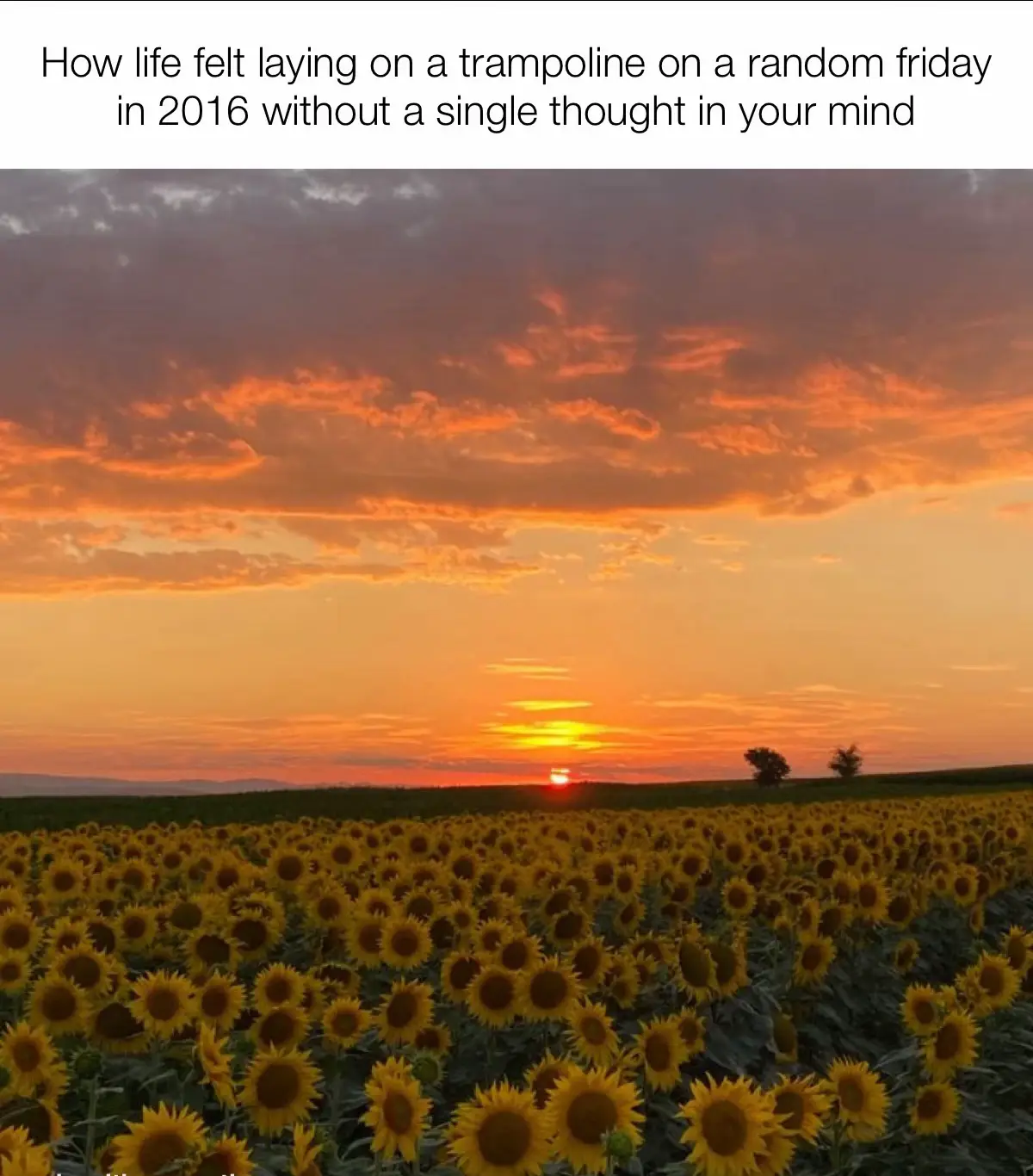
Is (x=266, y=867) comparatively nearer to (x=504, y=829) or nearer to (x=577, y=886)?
(x=577, y=886)

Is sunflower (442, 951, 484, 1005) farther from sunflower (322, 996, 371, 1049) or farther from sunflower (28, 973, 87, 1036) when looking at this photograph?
sunflower (28, 973, 87, 1036)

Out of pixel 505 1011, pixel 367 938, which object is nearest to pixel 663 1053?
pixel 505 1011

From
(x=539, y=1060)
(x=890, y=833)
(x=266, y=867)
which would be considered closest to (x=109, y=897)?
(x=266, y=867)

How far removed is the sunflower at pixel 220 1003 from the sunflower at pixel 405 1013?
942mm

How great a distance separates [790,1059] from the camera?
9.11 metres

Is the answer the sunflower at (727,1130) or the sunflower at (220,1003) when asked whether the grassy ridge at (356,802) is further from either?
the sunflower at (727,1130)

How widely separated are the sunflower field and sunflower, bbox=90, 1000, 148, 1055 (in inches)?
0.5

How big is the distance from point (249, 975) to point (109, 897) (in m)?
1.98

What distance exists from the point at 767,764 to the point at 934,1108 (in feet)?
293

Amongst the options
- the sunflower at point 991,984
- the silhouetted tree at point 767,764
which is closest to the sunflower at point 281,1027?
the sunflower at point 991,984

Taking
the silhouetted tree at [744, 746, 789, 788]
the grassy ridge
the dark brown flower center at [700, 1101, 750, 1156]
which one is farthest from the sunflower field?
the silhouetted tree at [744, 746, 789, 788]

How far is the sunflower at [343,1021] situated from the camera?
24.1 feet

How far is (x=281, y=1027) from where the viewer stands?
287 inches

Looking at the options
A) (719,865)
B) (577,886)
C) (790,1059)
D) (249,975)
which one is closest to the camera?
(790,1059)
